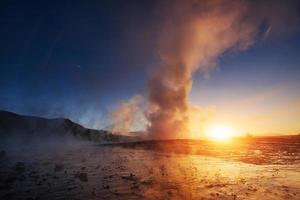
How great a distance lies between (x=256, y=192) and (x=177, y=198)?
23.3 ft

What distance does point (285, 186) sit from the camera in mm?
21688

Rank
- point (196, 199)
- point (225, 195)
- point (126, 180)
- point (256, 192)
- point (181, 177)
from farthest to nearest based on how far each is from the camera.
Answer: point (181, 177)
point (126, 180)
point (256, 192)
point (225, 195)
point (196, 199)

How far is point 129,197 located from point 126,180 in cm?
657

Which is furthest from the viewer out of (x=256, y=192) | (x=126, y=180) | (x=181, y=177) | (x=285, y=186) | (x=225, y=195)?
(x=181, y=177)

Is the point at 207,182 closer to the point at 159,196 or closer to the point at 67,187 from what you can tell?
the point at 159,196

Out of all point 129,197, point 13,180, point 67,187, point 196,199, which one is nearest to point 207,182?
A: point 196,199

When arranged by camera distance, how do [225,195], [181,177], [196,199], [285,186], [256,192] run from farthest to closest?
[181,177]
[285,186]
[256,192]
[225,195]
[196,199]

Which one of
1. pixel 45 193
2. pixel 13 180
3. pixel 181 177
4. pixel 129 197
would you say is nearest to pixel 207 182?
pixel 181 177

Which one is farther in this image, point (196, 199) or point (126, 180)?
point (126, 180)

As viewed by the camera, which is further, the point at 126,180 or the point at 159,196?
the point at 126,180

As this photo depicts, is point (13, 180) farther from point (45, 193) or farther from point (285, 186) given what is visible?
point (285, 186)

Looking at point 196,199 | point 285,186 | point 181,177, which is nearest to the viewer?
point 196,199

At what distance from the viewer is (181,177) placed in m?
25.7

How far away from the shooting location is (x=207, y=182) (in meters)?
22.9
